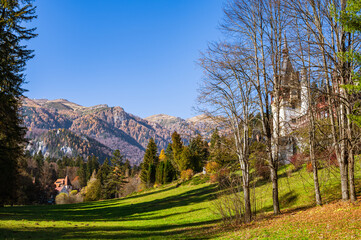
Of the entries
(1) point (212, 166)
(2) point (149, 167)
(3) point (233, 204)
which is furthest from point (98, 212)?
(2) point (149, 167)

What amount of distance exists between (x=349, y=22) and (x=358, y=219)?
6.24 m

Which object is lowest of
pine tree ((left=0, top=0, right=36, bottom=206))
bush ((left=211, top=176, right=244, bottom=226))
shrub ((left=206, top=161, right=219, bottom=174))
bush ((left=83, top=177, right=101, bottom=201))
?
bush ((left=83, top=177, right=101, bottom=201))

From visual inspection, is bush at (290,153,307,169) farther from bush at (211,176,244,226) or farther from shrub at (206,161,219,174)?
A: shrub at (206,161,219,174)

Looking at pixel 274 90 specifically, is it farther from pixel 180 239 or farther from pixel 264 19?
pixel 180 239

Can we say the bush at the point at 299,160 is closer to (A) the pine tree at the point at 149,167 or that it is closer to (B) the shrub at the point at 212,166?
(B) the shrub at the point at 212,166

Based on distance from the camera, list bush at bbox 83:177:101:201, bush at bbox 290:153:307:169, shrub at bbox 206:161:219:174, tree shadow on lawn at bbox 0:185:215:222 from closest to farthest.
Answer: bush at bbox 290:153:307:169 → tree shadow on lawn at bbox 0:185:215:222 → shrub at bbox 206:161:219:174 → bush at bbox 83:177:101:201

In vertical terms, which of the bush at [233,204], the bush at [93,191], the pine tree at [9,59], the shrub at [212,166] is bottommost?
the bush at [93,191]

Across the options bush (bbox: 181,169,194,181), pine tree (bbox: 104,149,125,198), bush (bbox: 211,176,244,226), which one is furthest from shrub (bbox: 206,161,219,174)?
pine tree (bbox: 104,149,125,198)

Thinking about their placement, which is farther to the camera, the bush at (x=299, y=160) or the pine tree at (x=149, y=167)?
the pine tree at (x=149, y=167)

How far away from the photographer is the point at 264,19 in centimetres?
1363

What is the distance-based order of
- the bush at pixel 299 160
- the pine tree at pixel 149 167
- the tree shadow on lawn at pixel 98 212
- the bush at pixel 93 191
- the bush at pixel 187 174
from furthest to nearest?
the bush at pixel 93 191, the pine tree at pixel 149 167, the bush at pixel 187 174, the tree shadow on lawn at pixel 98 212, the bush at pixel 299 160

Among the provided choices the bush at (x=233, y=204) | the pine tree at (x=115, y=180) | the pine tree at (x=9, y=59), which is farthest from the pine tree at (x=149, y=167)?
the bush at (x=233, y=204)

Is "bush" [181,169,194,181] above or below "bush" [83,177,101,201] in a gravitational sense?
above

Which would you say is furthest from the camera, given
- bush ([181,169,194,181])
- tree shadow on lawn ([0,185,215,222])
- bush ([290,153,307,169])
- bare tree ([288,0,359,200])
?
bush ([181,169,194,181])
